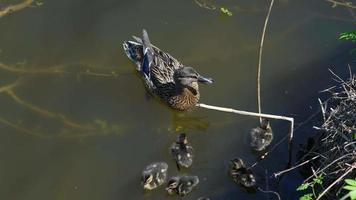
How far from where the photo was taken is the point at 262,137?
615 centimetres

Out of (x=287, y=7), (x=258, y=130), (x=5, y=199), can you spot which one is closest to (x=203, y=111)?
(x=258, y=130)

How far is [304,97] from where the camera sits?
6.68 meters

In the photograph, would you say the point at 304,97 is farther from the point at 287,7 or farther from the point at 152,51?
the point at 152,51

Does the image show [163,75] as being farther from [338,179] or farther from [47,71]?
[338,179]

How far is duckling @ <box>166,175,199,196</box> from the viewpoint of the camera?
5836 mm

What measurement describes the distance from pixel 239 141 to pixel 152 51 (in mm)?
1399

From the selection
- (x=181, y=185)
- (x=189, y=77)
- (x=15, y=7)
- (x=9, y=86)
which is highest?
(x=15, y=7)

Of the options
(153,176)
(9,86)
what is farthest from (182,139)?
(9,86)

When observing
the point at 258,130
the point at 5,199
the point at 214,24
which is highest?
the point at 214,24

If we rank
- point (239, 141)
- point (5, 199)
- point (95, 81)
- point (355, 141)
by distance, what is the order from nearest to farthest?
point (355, 141), point (5, 199), point (239, 141), point (95, 81)

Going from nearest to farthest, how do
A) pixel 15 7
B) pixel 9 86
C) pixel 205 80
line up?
pixel 205 80 < pixel 9 86 < pixel 15 7

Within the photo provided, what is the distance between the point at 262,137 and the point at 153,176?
114 cm

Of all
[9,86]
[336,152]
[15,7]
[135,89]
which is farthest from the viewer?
[15,7]

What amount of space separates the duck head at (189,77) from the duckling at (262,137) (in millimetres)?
700
